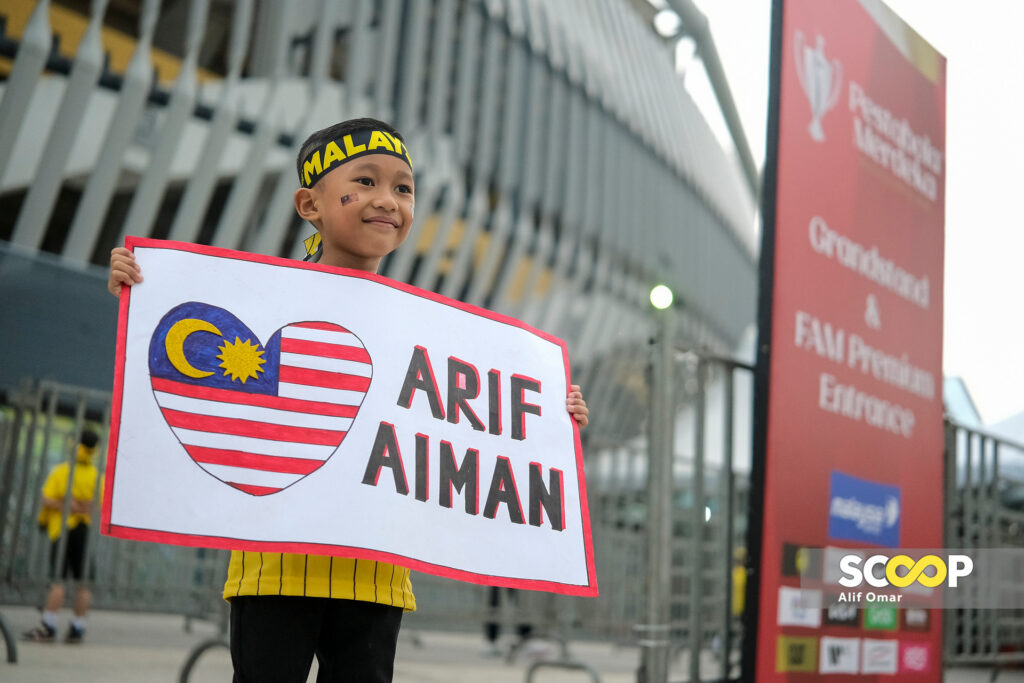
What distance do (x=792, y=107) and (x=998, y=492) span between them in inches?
140

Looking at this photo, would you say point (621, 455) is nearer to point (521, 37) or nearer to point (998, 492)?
point (998, 492)

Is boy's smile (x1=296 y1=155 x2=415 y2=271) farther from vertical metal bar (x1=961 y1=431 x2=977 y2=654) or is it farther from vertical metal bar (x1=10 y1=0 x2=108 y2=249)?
vertical metal bar (x1=10 y1=0 x2=108 y2=249)

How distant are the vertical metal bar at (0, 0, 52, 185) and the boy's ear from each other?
12419 millimetres

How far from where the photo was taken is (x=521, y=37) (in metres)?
20.5

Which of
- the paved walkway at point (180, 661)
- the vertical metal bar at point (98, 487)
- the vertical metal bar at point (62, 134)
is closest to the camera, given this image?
the paved walkway at point (180, 661)

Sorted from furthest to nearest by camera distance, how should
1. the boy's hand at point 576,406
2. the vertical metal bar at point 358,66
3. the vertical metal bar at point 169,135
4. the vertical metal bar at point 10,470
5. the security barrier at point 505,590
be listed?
the vertical metal bar at point 358,66
the vertical metal bar at point 169,135
the vertical metal bar at point 10,470
the security barrier at point 505,590
the boy's hand at point 576,406

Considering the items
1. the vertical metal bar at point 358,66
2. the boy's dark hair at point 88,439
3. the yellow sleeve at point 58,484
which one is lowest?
the yellow sleeve at point 58,484

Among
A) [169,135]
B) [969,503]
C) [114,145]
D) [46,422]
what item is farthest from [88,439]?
[169,135]

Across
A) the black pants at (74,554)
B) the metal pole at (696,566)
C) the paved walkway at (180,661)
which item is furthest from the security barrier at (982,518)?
the black pants at (74,554)

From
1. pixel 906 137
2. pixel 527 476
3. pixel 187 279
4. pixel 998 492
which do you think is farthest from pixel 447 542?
pixel 998 492

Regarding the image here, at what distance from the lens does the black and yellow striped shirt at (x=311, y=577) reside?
2125 mm

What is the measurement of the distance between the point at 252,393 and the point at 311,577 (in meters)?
0.40

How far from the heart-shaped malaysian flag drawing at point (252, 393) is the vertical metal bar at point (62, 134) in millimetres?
12961

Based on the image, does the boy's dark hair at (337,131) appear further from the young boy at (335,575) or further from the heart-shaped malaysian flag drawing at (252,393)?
the heart-shaped malaysian flag drawing at (252,393)
